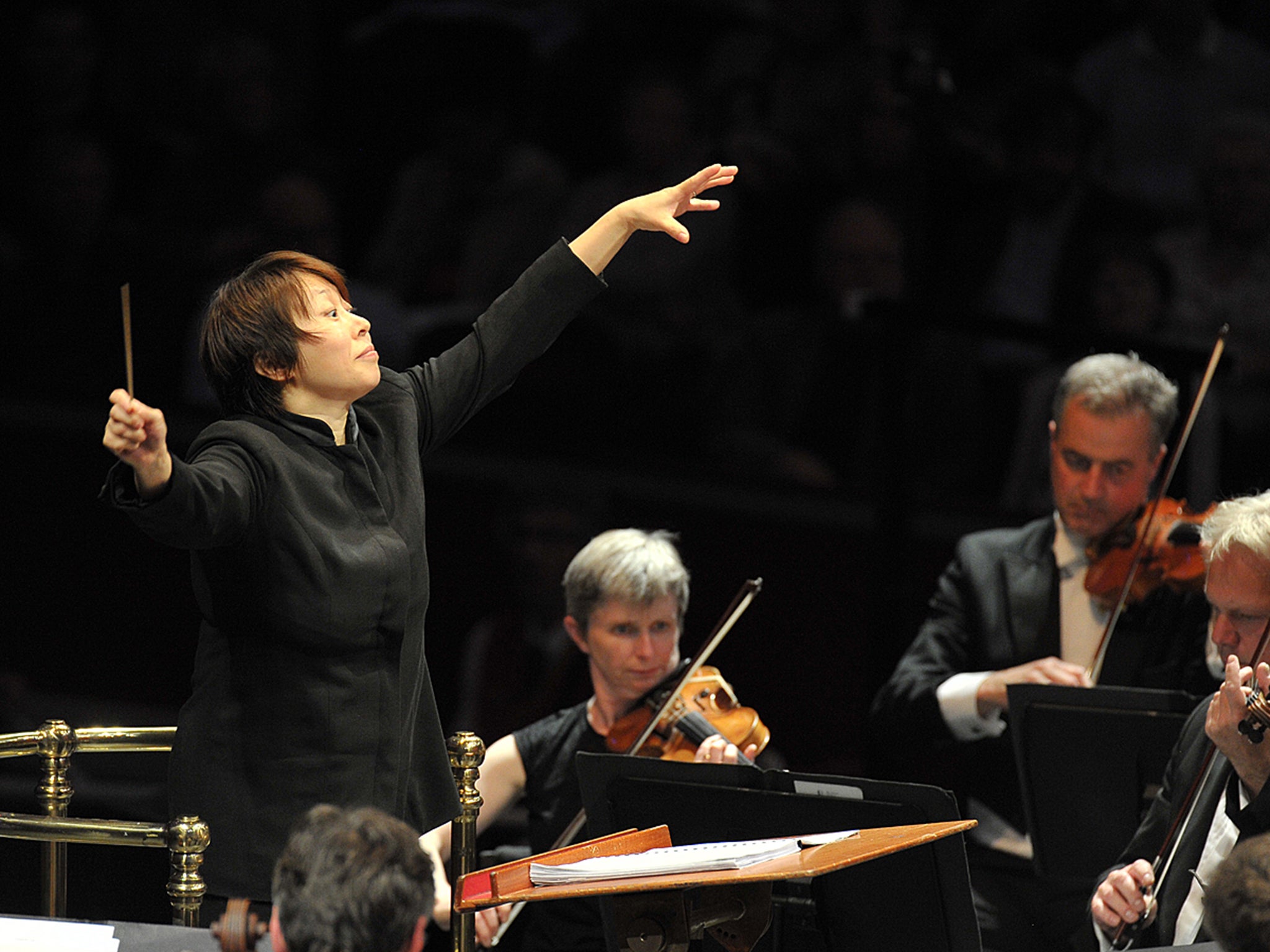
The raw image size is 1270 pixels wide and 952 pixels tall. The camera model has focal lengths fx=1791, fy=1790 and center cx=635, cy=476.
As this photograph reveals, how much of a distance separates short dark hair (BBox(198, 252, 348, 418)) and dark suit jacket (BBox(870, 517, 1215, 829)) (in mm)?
1597

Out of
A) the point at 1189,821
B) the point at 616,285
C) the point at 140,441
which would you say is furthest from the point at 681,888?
the point at 616,285

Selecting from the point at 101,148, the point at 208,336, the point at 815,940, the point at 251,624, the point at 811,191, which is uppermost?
the point at 101,148

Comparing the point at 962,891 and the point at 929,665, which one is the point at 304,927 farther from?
the point at 929,665

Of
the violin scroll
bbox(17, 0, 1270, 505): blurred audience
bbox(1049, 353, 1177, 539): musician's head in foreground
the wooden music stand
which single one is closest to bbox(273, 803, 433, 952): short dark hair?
the wooden music stand

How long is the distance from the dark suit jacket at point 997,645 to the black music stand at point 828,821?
905 millimetres

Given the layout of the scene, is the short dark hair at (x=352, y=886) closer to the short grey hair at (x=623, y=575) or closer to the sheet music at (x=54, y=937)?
the sheet music at (x=54, y=937)

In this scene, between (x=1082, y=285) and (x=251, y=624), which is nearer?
(x=251, y=624)

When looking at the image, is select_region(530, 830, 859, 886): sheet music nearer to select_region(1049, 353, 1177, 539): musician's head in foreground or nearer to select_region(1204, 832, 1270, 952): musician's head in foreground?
select_region(1204, 832, 1270, 952): musician's head in foreground

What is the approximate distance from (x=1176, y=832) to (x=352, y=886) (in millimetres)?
1395

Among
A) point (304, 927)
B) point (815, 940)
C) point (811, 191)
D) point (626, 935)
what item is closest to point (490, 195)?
point (811, 191)

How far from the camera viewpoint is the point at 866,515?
4355 mm

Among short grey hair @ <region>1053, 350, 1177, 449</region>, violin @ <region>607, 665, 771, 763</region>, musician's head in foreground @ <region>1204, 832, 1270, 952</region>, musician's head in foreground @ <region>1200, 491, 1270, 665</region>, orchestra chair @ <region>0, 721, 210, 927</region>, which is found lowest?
musician's head in foreground @ <region>1204, 832, 1270, 952</region>

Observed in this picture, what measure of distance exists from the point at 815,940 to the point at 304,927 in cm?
122

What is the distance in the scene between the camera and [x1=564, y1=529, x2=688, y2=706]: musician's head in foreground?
311cm
